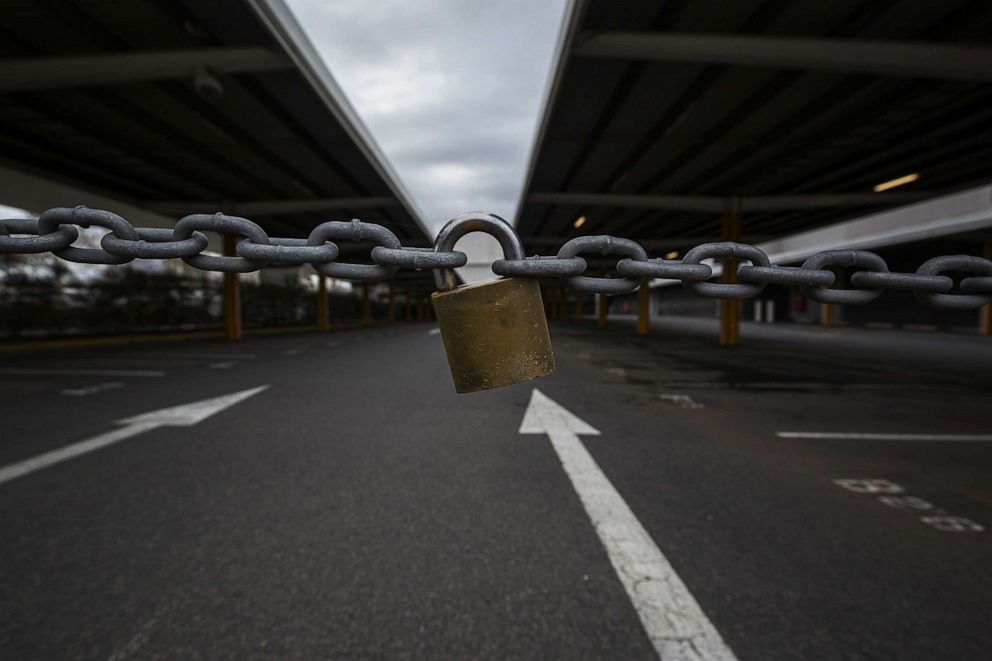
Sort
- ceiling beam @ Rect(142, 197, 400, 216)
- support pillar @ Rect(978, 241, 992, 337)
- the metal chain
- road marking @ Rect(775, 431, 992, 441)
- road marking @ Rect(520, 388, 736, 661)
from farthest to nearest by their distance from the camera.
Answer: support pillar @ Rect(978, 241, 992, 337), ceiling beam @ Rect(142, 197, 400, 216), road marking @ Rect(775, 431, 992, 441), road marking @ Rect(520, 388, 736, 661), the metal chain

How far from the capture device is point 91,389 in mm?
7086

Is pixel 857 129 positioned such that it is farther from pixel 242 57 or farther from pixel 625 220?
pixel 242 57

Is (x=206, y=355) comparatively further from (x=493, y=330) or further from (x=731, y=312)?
(x=731, y=312)

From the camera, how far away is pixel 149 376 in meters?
8.48

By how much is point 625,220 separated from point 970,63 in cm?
1245

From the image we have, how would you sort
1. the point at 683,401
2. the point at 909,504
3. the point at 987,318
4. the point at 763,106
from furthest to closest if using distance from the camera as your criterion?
the point at 987,318 < the point at 763,106 < the point at 683,401 < the point at 909,504

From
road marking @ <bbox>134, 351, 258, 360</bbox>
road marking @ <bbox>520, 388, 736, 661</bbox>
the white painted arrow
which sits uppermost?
road marking @ <bbox>134, 351, 258, 360</bbox>

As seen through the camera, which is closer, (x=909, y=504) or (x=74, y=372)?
(x=909, y=504)

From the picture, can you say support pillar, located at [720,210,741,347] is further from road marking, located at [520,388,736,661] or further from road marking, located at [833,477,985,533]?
road marking, located at [520,388,736,661]

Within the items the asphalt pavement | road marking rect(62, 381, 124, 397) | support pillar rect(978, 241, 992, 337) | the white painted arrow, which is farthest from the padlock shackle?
support pillar rect(978, 241, 992, 337)

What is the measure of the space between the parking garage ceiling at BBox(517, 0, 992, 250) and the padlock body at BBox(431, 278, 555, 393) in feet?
22.9

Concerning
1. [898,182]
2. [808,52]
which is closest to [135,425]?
[808,52]

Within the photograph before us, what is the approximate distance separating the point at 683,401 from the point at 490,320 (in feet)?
20.4

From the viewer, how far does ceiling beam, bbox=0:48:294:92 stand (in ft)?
24.8
